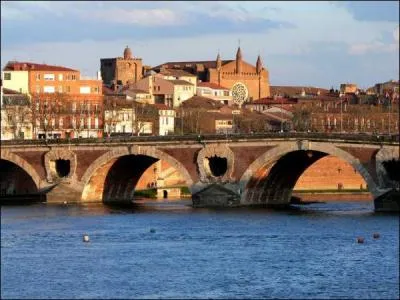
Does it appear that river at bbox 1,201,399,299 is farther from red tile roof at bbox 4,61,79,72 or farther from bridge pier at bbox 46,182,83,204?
red tile roof at bbox 4,61,79,72

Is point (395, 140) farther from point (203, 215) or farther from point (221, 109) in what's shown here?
point (221, 109)

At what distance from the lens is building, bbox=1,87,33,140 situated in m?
144

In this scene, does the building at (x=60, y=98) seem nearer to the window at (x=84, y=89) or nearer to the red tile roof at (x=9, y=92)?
the window at (x=84, y=89)

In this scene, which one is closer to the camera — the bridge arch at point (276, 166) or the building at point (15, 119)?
the bridge arch at point (276, 166)

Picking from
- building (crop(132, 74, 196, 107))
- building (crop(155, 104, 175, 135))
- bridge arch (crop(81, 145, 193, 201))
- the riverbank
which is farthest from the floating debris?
building (crop(132, 74, 196, 107))

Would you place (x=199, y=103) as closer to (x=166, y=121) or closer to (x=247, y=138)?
(x=166, y=121)

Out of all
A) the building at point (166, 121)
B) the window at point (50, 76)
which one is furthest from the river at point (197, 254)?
the building at point (166, 121)

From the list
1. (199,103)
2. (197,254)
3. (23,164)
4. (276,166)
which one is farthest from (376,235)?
(199,103)

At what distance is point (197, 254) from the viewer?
79188mm

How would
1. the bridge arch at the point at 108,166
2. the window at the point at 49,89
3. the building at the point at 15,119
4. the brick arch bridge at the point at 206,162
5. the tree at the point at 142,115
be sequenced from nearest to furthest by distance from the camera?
the brick arch bridge at the point at 206,162 → the bridge arch at the point at 108,166 → the building at the point at 15,119 → the tree at the point at 142,115 → the window at the point at 49,89

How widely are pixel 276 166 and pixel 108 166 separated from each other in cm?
1267

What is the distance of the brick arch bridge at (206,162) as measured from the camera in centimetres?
10369

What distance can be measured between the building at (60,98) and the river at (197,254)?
39.2 metres

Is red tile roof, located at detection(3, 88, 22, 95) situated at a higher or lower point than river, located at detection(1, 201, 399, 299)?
higher
